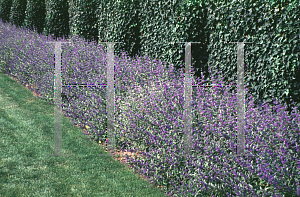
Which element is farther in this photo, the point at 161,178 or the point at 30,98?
the point at 30,98

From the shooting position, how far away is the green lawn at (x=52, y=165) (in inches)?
137

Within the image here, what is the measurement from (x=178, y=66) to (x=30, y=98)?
10.7 ft

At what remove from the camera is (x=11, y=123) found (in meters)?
5.16

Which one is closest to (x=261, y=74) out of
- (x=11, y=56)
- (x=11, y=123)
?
(x=11, y=123)

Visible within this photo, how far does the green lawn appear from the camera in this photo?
3.49 meters

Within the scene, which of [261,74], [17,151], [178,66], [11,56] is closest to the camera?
[17,151]

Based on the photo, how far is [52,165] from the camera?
13.2ft

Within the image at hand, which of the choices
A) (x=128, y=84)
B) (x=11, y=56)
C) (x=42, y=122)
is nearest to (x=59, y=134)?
(x=42, y=122)

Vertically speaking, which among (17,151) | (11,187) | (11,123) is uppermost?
(11,123)

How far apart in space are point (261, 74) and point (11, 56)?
6514 millimetres

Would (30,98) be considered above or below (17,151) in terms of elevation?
above

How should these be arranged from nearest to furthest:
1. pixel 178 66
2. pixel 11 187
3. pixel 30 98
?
pixel 11 187 → pixel 178 66 → pixel 30 98

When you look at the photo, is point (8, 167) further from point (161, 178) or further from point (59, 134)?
point (161, 178)

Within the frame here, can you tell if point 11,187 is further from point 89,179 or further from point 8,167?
point 89,179
